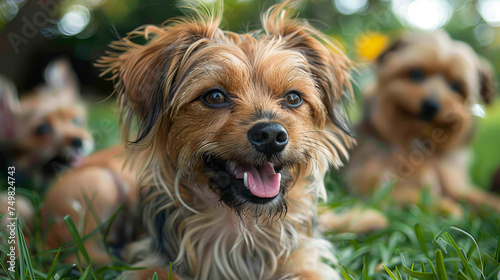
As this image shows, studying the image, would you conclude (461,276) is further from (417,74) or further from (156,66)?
(417,74)

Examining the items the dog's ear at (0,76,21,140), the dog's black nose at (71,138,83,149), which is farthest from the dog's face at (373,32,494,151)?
the dog's ear at (0,76,21,140)

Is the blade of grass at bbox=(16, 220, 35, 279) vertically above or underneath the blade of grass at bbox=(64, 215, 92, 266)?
above

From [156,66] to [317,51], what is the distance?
2.83 ft

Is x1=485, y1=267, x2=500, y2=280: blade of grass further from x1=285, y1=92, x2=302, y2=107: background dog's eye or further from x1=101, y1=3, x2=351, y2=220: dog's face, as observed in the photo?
x1=285, y1=92, x2=302, y2=107: background dog's eye

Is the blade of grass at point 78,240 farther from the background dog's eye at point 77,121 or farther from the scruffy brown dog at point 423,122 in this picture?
the scruffy brown dog at point 423,122

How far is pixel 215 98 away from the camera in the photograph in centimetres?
188

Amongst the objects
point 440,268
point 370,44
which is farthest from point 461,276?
point 370,44

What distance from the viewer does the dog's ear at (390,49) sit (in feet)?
11.8

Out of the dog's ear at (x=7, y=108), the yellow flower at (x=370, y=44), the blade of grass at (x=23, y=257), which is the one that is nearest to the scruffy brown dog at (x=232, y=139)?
the blade of grass at (x=23, y=257)

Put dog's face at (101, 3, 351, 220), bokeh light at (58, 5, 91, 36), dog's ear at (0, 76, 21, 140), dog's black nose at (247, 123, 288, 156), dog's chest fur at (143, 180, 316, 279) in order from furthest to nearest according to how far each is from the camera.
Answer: dog's ear at (0, 76, 21, 140)
bokeh light at (58, 5, 91, 36)
dog's chest fur at (143, 180, 316, 279)
dog's face at (101, 3, 351, 220)
dog's black nose at (247, 123, 288, 156)

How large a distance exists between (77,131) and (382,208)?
2689mm

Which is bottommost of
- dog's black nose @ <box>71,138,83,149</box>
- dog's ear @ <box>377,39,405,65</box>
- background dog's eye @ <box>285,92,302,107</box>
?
dog's ear @ <box>377,39,405,65</box>

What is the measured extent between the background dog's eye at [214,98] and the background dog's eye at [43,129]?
197 cm

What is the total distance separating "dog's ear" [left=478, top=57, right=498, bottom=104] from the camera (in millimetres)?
3465
